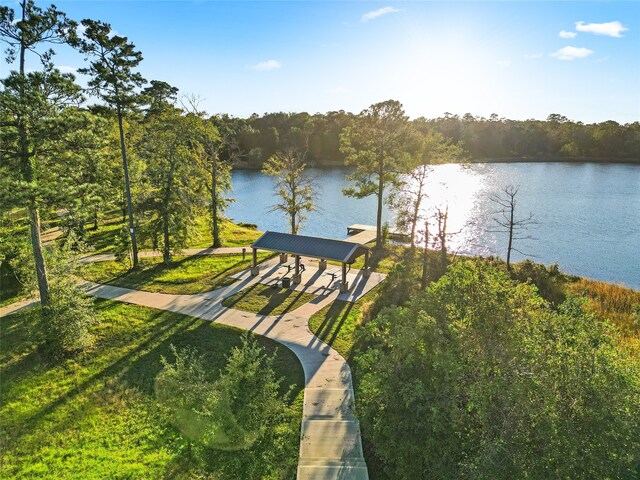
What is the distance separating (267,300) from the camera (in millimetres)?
21594

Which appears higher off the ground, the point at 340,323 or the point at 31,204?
the point at 31,204

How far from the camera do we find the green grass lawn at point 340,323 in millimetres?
17023

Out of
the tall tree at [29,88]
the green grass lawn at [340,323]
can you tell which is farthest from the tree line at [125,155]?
the green grass lawn at [340,323]

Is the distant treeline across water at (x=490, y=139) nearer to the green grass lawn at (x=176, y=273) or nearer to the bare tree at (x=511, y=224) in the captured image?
the bare tree at (x=511, y=224)

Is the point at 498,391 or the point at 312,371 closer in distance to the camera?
the point at 498,391

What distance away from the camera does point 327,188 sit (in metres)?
63.8

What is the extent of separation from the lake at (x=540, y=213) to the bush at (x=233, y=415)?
20995 mm

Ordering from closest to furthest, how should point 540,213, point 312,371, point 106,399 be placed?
point 106,399, point 312,371, point 540,213

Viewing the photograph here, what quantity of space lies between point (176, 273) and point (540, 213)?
40790mm

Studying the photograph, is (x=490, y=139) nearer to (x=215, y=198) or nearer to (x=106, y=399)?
(x=215, y=198)

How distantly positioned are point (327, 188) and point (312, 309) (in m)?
44.9

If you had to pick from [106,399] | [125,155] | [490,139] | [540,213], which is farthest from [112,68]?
[490,139]

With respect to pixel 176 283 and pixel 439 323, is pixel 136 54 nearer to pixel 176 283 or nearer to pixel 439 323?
pixel 176 283

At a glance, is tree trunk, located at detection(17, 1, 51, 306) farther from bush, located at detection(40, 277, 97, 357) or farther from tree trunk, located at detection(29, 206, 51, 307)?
bush, located at detection(40, 277, 97, 357)
